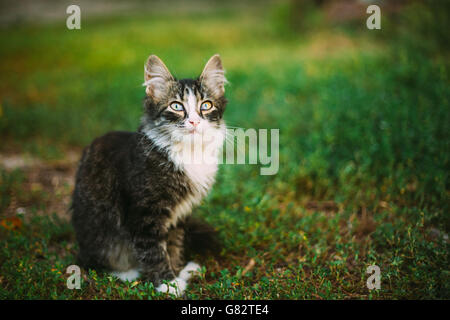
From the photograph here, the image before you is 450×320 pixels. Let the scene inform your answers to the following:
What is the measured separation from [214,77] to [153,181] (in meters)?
0.99

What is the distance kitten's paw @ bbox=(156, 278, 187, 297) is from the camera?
2496mm

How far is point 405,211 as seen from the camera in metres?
3.22

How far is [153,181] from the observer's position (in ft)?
8.47

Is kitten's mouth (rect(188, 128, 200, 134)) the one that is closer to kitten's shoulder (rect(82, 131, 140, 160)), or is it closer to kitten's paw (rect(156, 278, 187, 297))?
kitten's shoulder (rect(82, 131, 140, 160))

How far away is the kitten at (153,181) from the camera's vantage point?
8.51ft

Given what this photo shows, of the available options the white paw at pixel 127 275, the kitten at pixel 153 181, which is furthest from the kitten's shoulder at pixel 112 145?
the white paw at pixel 127 275

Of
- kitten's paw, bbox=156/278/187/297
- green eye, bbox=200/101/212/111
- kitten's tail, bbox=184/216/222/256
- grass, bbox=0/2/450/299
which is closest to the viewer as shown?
kitten's paw, bbox=156/278/187/297

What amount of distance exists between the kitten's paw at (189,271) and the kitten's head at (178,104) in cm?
104

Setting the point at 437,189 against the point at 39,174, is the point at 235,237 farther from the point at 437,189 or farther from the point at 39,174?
the point at 39,174

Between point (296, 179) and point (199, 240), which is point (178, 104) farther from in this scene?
point (296, 179)

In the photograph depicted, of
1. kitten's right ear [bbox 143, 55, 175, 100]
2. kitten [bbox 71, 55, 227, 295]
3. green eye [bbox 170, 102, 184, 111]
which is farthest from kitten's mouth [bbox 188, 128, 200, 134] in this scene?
kitten's right ear [bbox 143, 55, 175, 100]

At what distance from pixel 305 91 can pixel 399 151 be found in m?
2.29

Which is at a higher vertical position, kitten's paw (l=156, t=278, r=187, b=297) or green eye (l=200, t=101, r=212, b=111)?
green eye (l=200, t=101, r=212, b=111)

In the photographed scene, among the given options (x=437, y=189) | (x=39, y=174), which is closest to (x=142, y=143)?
(x=39, y=174)
